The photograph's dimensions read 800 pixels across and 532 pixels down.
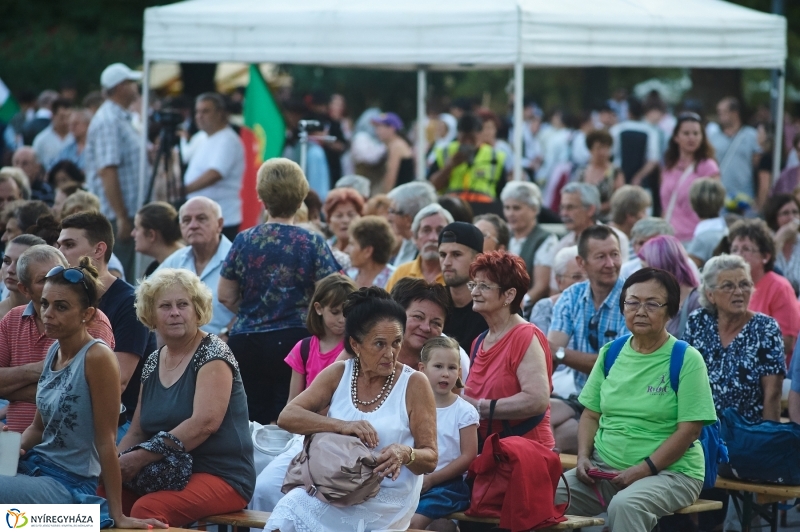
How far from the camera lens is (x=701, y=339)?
6199 millimetres

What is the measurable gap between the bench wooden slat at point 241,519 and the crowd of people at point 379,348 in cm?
5

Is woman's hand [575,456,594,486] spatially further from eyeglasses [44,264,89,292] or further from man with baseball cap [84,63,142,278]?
man with baseball cap [84,63,142,278]

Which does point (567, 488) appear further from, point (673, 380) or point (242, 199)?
point (242, 199)

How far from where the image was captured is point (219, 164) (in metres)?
9.84

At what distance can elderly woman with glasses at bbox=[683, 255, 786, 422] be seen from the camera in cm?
597

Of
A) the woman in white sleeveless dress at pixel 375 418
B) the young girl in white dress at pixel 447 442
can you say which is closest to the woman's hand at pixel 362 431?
the woman in white sleeveless dress at pixel 375 418

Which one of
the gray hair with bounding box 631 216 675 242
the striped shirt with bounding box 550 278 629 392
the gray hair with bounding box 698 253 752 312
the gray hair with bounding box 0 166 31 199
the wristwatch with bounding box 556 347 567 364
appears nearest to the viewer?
the gray hair with bounding box 698 253 752 312

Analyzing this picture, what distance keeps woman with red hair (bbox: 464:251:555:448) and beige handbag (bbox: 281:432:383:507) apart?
0.88 m

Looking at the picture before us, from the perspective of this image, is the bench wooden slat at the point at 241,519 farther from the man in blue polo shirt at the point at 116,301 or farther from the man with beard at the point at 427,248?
the man with beard at the point at 427,248

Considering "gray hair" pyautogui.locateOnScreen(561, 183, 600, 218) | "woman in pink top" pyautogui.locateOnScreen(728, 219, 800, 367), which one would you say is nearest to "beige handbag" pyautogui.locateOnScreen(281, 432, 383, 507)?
"woman in pink top" pyautogui.locateOnScreen(728, 219, 800, 367)

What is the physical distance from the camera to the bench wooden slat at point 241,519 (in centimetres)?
502

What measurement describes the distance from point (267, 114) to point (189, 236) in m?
3.50

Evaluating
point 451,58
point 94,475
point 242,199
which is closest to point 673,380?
point 94,475

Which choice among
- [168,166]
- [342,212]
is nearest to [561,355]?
[342,212]
